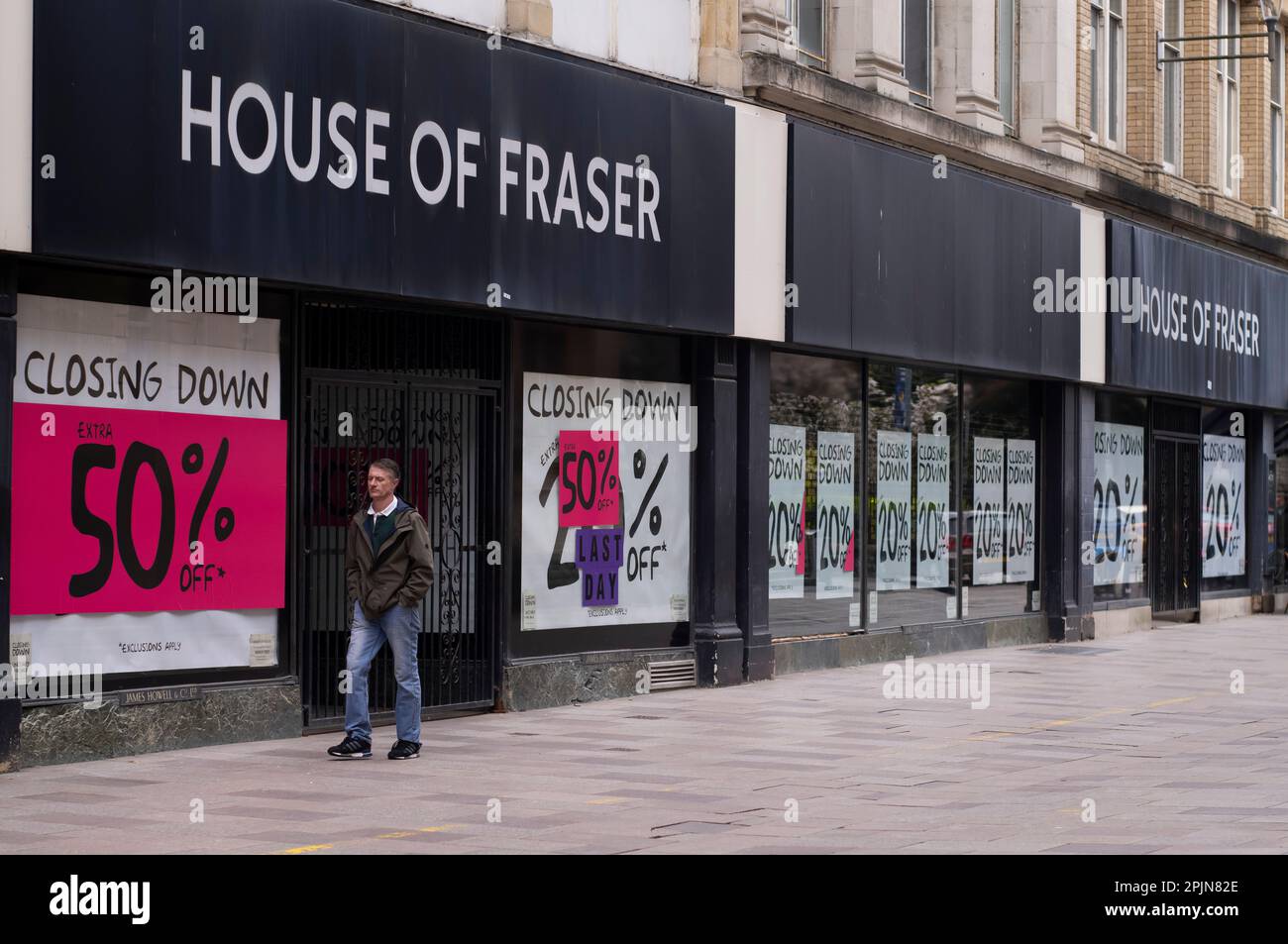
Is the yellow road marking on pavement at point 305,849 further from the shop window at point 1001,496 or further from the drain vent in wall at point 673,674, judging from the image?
the shop window at point 1001,496

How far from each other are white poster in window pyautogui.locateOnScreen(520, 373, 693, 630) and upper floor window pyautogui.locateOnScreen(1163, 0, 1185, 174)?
1401 cm

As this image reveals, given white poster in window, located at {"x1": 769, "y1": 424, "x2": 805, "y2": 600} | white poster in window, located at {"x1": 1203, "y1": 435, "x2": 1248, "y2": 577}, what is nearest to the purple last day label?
white poster in window, located at {"x1": 769, "y1": 424, "x2": 805, "y2": 600}

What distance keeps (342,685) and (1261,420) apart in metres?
20.6

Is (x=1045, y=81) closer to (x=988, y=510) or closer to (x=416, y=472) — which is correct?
(x=988, y=510)

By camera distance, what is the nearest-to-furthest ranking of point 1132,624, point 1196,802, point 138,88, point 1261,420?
point 1196,802 < point 138,88 < point 1132,624 < point 1261,420

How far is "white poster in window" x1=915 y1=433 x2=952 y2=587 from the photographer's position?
2027 centimetres

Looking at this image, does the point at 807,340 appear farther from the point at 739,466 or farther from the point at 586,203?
the point at 586,203

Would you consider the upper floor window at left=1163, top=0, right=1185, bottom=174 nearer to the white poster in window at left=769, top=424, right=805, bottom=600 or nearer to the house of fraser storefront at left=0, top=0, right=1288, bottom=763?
the house of fraser storefront at left=0, top=0, right=1288, bottom=763

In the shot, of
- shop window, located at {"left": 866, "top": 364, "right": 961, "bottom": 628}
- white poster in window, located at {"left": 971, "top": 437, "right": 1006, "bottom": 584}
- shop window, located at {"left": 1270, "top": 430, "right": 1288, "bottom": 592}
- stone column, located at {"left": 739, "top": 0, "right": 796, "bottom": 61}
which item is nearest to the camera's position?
stone column, located at {"left": 739, "top": 0, "right": 796, "bottom": 61}

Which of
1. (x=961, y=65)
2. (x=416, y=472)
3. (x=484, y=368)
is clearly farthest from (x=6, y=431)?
(x=961, y=65)

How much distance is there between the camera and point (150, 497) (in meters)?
11.8

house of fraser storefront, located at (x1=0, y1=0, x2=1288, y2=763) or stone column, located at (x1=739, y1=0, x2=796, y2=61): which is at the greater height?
stone column, located at (x1=739, y1=0, x2=796, y2=61)
